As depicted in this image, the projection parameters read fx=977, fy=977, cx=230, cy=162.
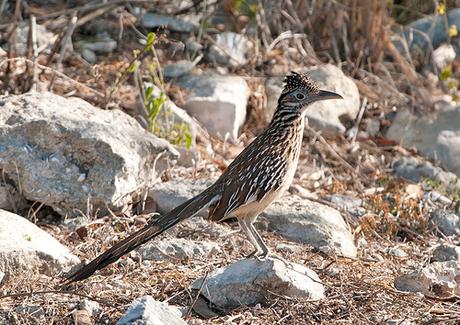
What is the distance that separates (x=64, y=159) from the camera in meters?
7.29

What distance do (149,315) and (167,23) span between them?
5.97 metres

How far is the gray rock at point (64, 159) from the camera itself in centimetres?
716

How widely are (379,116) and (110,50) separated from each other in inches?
113

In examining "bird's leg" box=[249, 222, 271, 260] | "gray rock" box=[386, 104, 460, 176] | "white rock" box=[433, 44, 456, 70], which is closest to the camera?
"bird's leg" box=[249, 222, 271, 260]

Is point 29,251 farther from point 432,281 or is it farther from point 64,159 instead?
point 432,281

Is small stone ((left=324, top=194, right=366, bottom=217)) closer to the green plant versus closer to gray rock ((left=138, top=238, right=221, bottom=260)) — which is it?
the green plant

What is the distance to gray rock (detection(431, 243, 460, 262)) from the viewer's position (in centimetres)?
716

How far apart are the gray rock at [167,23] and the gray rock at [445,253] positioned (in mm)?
4319

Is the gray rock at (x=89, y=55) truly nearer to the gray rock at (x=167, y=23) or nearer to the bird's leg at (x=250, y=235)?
the gray rock at (x=167, y=23)

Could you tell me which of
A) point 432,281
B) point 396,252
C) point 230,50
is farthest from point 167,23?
point 432,281

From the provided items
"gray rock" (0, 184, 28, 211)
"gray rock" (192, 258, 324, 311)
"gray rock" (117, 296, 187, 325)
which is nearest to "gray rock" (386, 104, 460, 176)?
"gray rock" (192, 258, 324, 311)

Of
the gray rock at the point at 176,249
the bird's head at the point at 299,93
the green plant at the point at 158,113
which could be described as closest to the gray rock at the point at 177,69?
the green plant at the point at 158,113

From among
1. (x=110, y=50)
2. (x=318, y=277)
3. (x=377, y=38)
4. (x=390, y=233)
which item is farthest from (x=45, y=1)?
(x=318, y=277)

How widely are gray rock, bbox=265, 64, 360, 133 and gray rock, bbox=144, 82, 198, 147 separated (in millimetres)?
1152
